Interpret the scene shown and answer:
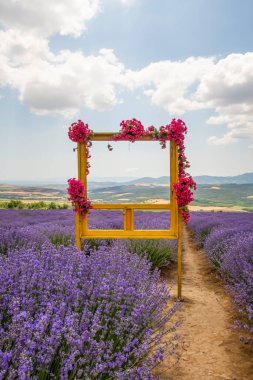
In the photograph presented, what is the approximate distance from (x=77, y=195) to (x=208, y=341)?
7.65 ft

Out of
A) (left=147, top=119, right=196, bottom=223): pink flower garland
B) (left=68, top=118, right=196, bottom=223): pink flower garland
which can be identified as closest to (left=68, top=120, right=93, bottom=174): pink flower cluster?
(left=68, top=118, right=196, bottom=223): pink flower garland

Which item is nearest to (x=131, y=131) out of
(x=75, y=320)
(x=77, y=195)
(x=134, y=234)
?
(x=77, y=195)

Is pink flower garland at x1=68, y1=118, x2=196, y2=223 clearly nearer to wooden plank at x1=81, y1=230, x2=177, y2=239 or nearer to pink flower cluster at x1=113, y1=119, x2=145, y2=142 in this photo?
pink flower cluster at x1=113, y1=119, x2=145, y2=142

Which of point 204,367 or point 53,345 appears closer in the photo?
point 53,345

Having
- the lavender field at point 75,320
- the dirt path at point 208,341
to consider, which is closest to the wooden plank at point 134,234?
the dirt path at point 208,341

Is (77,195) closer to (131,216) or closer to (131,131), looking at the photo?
(131,216)

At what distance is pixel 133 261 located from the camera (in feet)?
11.5

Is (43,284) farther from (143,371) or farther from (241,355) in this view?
(241,355)

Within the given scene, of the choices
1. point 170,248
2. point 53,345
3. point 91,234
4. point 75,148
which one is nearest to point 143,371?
point 53,345

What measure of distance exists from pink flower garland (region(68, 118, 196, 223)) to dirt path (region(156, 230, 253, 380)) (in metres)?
1.11

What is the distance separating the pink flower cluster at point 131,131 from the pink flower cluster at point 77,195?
0.79m

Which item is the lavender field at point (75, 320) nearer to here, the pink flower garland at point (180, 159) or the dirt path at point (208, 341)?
the dirt path at point (208, 341)

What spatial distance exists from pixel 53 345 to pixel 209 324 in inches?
101

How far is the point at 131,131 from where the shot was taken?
14.8 ft
